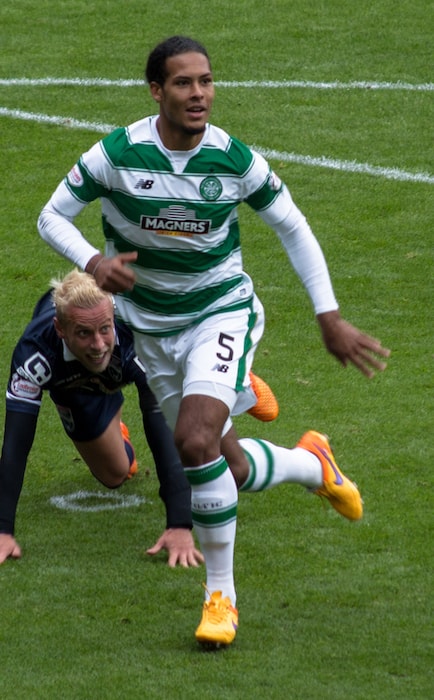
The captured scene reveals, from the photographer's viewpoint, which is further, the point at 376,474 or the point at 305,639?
the point at 376,474

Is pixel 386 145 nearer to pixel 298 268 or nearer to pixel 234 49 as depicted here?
pixel 234 49

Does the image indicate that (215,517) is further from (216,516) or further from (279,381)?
(279,381)

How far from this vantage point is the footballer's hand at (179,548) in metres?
5.92

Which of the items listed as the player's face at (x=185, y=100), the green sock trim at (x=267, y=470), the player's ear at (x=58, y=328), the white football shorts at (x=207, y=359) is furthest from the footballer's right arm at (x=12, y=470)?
the player's face at (x=185, y=100)

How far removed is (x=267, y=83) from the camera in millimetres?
12578

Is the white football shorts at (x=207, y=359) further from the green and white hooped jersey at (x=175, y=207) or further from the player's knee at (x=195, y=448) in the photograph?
the player's knee at (x=195, y=448)

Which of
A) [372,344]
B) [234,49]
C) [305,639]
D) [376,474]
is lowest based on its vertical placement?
[234,49]

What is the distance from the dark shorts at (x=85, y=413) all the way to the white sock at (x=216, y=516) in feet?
4.78

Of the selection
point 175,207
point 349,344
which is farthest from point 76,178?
point 349,344

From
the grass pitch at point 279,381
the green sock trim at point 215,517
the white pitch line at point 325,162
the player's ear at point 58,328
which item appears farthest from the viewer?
the white pitch line at point 325,162

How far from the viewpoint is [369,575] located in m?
5.73

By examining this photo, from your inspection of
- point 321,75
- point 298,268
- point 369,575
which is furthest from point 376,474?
point 321,75

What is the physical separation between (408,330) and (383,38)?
18.2 feet

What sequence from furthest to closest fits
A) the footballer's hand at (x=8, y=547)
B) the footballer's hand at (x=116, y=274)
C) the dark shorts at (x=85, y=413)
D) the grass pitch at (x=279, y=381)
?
the dark shorts at (x=85, y=413) → the footballer's hand at (x=8, y=547) → the grass pitch at (x=279, y=381) → the footballer's hand at (x=116, y=274)
